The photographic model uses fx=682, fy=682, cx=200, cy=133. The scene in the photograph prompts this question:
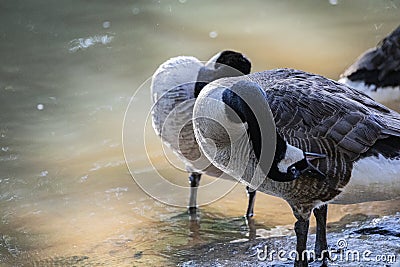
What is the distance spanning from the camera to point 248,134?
159 inches

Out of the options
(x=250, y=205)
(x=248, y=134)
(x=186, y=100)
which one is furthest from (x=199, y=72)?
(x=248, y=134)

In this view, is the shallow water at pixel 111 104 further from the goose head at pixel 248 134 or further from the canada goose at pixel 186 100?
the goose head at pixel 248 134

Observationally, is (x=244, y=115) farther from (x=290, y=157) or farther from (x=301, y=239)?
(x=301, y=239)

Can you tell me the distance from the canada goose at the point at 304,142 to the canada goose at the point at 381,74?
12.6 ft

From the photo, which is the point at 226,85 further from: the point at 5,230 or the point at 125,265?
the point at 5,230

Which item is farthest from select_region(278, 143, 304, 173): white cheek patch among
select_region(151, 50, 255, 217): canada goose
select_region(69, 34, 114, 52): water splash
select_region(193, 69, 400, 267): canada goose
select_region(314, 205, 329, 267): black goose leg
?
select_region(69, 34, 114, 52): water splash

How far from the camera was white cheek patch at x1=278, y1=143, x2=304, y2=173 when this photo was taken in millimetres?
4008

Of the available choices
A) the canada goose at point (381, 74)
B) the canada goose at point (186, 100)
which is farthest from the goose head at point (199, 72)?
the canada goose at point (381, 74)

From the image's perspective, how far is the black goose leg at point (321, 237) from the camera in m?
4.64

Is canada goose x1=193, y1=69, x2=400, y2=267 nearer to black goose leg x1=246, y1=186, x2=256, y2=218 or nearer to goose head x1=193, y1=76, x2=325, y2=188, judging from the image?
goose head x1=193, y1=76, x2=325, y2=188

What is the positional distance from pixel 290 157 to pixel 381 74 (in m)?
4.46

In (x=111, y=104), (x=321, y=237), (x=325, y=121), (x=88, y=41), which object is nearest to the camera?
(x=325, y=121)

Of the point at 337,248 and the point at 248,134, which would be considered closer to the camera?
the point at 248,134

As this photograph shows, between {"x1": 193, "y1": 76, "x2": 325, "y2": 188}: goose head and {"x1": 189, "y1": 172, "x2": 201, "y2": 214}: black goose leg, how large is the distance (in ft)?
6.84
